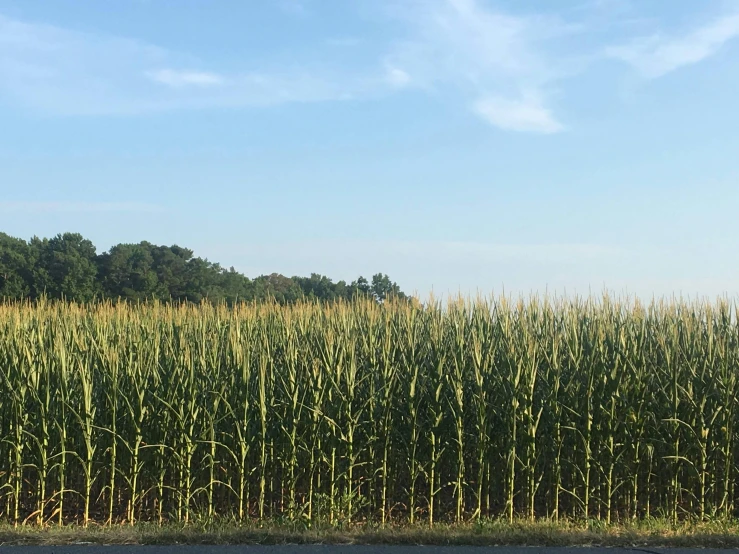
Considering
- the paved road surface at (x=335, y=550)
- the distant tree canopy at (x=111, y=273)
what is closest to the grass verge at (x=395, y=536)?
the paved road surface at (x=335, y=550)

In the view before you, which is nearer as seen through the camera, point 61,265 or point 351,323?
point 351,323

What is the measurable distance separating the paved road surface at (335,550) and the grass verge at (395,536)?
23 centimetres

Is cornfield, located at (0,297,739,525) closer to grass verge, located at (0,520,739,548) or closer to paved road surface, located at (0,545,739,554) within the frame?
grass verge, located at (0,520,739,548)

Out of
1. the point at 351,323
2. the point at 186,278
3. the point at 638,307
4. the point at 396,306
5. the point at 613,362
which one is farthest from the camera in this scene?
the point at 186,278

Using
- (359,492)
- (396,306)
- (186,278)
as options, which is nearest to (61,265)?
(186,278)

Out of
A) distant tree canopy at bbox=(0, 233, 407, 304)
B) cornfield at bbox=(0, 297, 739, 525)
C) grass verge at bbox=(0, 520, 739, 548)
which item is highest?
distant tree canopy at bbox=(0, 233, 407, 304)

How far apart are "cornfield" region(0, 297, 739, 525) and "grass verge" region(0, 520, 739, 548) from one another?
27.7 inches

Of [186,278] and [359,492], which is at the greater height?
[186,278]

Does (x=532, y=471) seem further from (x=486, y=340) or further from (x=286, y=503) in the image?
(x=286, y=503)

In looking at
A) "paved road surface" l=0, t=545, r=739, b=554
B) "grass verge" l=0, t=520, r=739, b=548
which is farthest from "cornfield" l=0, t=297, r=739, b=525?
"paved road surface" l=0, t=545, r=739, b=554

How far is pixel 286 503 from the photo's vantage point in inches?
305

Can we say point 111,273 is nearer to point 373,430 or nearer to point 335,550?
point 373,430

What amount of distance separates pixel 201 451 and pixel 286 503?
3.46ft

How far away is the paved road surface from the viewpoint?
5.98 m
